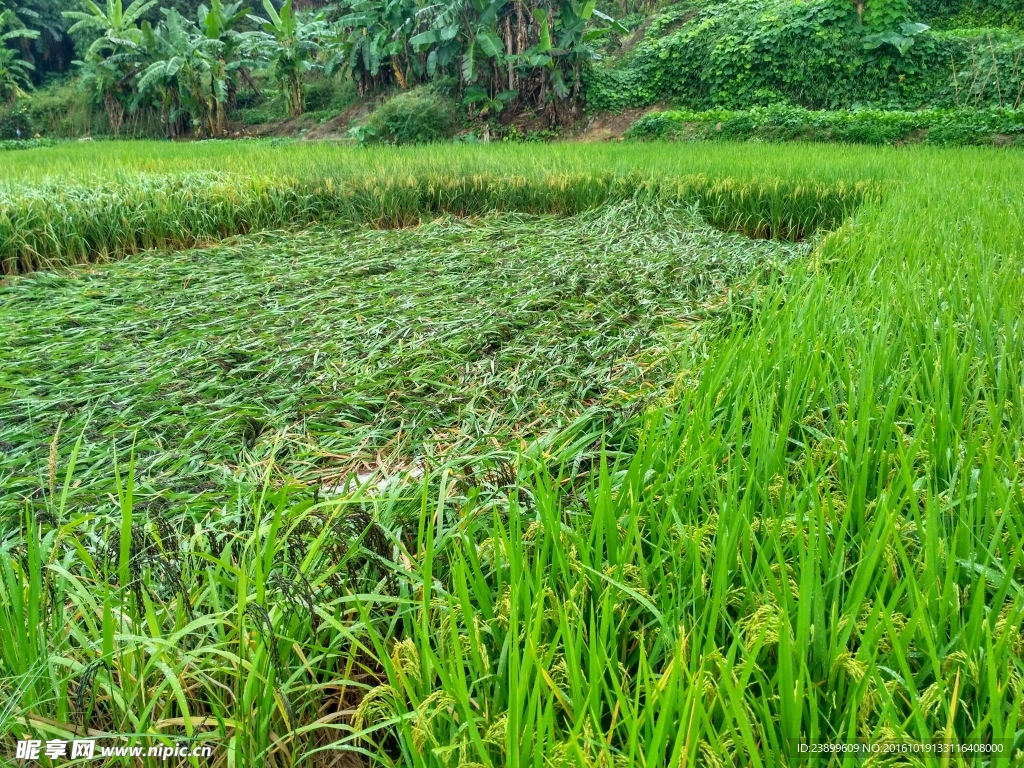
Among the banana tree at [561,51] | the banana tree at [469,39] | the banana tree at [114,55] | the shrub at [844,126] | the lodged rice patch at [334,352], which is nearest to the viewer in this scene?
the lodged rice patch at [334,352]

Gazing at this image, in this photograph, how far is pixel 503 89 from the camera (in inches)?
464

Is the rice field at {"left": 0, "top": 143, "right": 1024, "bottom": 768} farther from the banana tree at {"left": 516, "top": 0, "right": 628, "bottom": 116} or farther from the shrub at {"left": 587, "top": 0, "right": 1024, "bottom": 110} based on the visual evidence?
the banana tree at {"left": 516, "top": 0, "right": 628, "bottom": 116}

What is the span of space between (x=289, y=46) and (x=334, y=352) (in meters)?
14.6

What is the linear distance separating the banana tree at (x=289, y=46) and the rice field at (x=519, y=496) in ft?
39.5

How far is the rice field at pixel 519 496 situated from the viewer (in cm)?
70

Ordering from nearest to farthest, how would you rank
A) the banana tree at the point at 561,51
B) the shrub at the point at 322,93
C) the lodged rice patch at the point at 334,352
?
1. the lodged rice patch at the point at 334,352
2. the banana tree at the point at 561,51
3. the shrub at the point at 322,93

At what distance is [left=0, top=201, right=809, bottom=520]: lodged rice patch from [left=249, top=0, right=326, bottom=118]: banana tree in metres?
12.3

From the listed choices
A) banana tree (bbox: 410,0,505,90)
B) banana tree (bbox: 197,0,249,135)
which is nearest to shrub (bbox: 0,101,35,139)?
banana tree (bbox: 197,0,249,135)

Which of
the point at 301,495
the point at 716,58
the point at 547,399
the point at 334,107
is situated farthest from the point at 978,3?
the point at 301,495

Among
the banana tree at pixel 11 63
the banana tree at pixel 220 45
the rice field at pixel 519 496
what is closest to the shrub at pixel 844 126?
the rice field at pixel 519 496

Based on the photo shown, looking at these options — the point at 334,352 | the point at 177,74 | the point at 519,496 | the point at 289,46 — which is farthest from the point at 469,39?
the point at 519,496

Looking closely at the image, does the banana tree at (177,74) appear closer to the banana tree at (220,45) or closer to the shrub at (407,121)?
the banana tree at (220,45)

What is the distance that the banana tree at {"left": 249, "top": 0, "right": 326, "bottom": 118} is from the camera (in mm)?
13571

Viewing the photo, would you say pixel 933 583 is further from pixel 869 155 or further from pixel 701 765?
pixel 869 155
